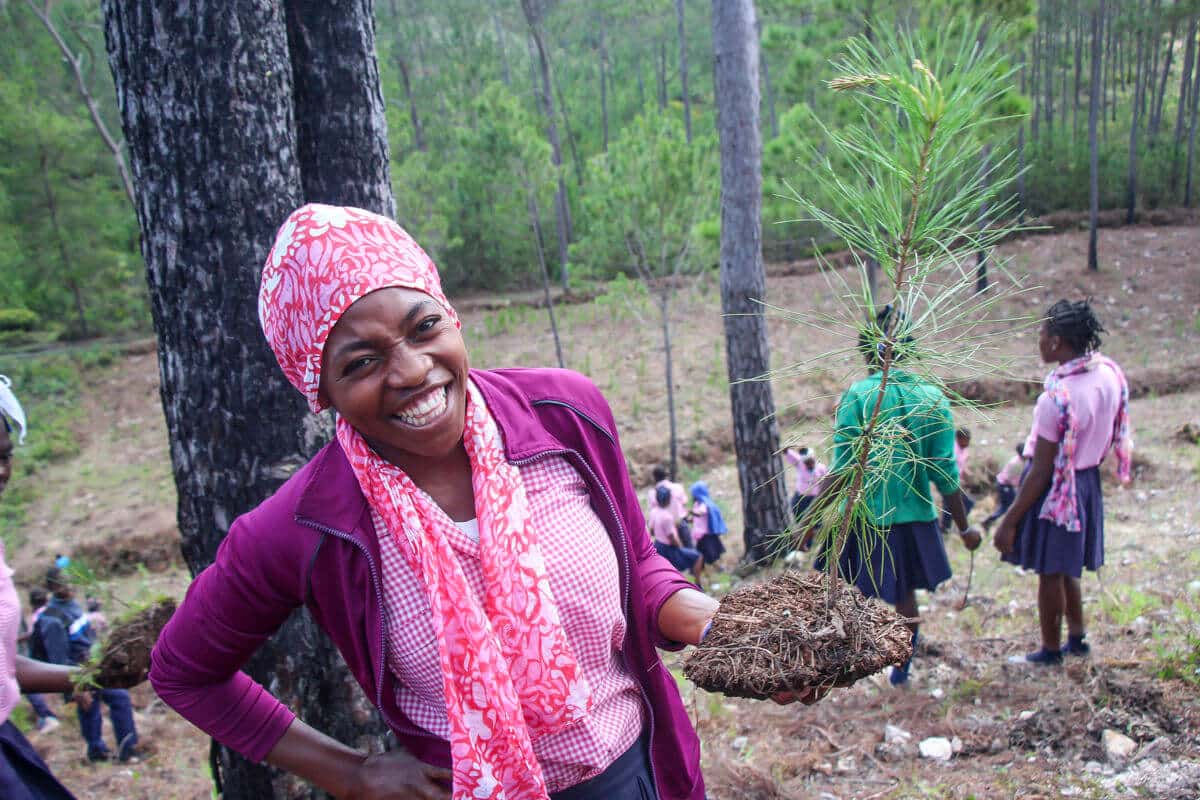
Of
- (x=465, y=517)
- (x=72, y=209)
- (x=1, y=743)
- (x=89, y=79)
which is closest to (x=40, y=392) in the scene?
(x=72, y=209)

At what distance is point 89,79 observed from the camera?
21516 millimetres

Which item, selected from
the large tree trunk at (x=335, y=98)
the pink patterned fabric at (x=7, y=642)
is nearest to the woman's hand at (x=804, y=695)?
the large tree trunk at (x=335, y=98)

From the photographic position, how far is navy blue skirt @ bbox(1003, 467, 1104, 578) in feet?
12.8

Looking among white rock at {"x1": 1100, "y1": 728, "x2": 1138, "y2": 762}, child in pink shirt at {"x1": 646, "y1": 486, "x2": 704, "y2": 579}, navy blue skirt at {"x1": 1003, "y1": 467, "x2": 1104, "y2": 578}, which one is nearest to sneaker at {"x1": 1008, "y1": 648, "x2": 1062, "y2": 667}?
navy blue skirt at {"x1": 1003, "y1": 467, "x2": 1104, "y2": 578}

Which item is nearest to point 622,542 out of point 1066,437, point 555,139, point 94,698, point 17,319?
point 1066,437

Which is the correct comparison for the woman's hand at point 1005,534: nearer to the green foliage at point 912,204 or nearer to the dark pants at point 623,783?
the green foliage at point 912,204

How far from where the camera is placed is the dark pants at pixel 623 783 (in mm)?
1576

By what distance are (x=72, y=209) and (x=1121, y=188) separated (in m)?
24.6

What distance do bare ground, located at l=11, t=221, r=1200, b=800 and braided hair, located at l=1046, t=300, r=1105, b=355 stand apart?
1388 millimetres

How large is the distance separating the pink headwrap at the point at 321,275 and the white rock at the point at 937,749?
292cm

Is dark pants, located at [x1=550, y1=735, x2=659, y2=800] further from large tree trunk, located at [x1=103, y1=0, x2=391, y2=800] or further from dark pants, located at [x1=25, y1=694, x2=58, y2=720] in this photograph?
dark pants, located at [x1=25, y1=694, x2=58, y2=720]

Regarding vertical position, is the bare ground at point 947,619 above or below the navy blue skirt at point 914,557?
below

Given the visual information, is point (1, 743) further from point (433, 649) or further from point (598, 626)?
point (598, 626)

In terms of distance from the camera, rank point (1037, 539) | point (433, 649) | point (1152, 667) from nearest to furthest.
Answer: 1. point (433, 649)
2. point (1152, 667)
3. point (1037, 539)
